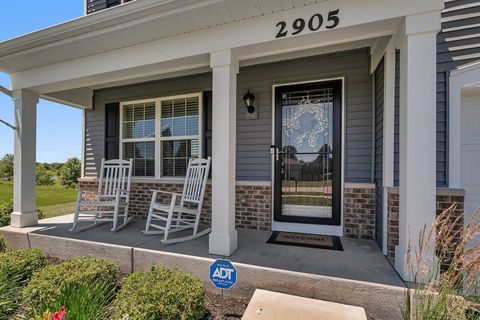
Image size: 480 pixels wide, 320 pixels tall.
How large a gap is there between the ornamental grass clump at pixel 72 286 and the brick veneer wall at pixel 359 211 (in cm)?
280

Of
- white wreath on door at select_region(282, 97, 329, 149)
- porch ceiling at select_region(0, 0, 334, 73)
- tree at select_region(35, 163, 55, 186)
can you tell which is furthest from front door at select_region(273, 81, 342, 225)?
tree at select_region(35, 163, 55, 186)

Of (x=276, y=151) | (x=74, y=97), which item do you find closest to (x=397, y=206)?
(x=276, y=151)

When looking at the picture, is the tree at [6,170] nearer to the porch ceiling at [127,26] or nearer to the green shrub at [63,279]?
the porch ceiling at [127,26]

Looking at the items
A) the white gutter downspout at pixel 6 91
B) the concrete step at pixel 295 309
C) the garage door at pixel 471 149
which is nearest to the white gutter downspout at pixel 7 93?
the white gutter downspout at pixel 6 91

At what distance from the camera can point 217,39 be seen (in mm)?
2557

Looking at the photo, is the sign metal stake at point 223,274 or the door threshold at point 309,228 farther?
the door threshold at point 309,228

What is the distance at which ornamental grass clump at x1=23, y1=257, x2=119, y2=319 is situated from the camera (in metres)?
1.78

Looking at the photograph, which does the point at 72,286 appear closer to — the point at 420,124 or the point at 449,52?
the point at 420,124

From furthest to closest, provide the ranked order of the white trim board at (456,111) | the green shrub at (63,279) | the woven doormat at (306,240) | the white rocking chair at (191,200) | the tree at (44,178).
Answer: the tree at (44,178), the white rocking chair at (191,200), the woven doormat at (306,240), the white trim board at (456,111), the green shrub at (63,279)

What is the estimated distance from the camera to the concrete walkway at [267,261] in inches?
77.4

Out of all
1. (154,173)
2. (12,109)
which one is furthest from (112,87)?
(154,173)

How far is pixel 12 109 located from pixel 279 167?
4.19 metres

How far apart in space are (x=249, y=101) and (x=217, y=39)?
1160 millimetres

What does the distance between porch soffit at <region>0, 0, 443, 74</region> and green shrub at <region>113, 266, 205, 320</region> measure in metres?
2.44
